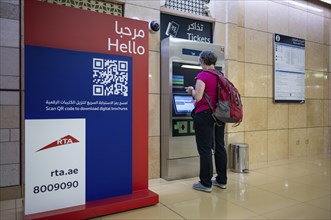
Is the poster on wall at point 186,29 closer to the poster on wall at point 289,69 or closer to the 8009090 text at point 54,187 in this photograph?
the poster on wall at point 289,69

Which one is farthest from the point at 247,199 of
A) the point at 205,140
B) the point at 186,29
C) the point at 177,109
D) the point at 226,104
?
the point at 186,29

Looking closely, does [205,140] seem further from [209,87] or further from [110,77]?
[110,77]

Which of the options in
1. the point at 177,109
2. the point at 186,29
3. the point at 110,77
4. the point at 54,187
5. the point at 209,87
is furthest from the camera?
the point at 186,29

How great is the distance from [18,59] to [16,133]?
2.45 ft

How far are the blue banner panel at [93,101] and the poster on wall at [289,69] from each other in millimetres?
3206

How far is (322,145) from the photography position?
5.36 m

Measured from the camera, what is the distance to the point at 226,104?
271 cm

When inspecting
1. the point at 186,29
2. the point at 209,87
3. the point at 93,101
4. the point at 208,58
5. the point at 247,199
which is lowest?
the point at 247,199

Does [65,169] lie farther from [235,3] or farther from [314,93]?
[314,93]

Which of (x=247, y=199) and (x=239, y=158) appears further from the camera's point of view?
(x=239, y=158)

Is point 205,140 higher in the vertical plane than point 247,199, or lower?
higher

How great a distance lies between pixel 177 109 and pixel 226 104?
0.81 metres

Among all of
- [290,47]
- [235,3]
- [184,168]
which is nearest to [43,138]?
[184,168]

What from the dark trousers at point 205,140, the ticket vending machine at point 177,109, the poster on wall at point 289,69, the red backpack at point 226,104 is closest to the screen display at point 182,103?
the ticket vending machine at point 177,109
